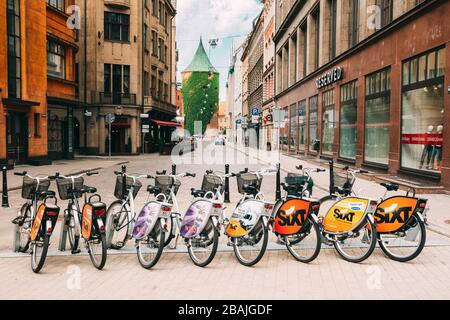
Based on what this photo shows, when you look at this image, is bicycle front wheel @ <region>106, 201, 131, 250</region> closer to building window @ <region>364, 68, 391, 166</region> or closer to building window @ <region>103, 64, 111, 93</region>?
building window @ <region>364, 68, 391, 166</region>

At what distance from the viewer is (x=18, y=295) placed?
500 centimetres

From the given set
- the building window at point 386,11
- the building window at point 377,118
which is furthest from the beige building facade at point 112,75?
the building window at point 386,11

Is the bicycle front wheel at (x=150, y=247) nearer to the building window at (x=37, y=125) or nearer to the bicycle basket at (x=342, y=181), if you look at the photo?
the bicycle basket at (x=342, y=181)

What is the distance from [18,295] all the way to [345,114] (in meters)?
20.7

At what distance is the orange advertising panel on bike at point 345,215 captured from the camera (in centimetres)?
634

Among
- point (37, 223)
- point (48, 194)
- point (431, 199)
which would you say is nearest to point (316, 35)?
point (431, 199)

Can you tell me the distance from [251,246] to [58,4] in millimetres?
26531

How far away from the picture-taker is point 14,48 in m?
22.9

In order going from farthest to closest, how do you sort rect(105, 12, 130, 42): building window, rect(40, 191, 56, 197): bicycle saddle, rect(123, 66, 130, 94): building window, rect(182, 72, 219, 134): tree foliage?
rect(182, 72, 219, 134): tree foliage, rect(123, 66, 130, 94): building window, rect(105, 12, 130, 42): building window, rect(40, 191, 56, 197): bicycle saddle

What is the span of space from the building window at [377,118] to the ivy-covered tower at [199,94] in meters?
97.0

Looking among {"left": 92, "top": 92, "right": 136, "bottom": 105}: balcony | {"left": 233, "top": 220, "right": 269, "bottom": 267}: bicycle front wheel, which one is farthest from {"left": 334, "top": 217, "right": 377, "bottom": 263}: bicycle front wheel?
{"left": 92, "top": 92, "right": 136, "bottom": 105}: balcony

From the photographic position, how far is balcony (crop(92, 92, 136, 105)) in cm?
3919

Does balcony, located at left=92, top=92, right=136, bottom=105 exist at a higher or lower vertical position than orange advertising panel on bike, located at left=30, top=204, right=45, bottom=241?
higher
